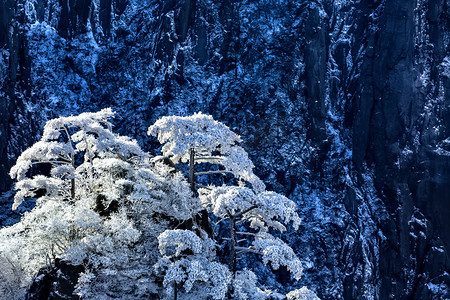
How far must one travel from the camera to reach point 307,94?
60.4m

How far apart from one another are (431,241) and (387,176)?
867 centimetres

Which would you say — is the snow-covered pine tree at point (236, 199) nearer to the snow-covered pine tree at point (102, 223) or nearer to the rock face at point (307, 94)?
the snow-covered pine tree at point (102, 223)

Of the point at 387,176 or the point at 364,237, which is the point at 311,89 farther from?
the point at 364,237

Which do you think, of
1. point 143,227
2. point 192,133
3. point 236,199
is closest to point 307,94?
point 192,133

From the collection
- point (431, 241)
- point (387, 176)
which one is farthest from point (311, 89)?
point (431, 241)

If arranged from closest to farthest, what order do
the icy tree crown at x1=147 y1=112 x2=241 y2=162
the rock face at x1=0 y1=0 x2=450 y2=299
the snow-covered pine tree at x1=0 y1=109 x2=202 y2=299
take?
the snow-covered pine tree at x1=0 y1=109 x2=202 y2=299 < the icy tree crown at x1=147 y1=112 x2=241 y2=162 < the rock face at x1=0 y1=0 x2=450 y2=299

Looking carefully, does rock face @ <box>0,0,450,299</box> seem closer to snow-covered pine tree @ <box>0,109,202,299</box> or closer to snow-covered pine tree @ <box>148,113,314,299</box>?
snow-covered pine tree @ <box>148,113,314,299</box>

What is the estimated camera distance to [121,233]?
13875mm

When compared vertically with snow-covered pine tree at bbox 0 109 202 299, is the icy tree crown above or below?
above

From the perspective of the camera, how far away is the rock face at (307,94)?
53.9 metres

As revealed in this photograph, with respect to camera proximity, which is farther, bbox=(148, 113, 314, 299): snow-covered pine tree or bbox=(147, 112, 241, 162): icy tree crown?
bbox=(147, 112, 241, 162): icy tree crown

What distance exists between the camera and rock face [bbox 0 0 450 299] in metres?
53.9

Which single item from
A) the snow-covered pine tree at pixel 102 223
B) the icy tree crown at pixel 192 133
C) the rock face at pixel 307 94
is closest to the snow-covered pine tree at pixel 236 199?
the icy tree crown at pixel 192 133

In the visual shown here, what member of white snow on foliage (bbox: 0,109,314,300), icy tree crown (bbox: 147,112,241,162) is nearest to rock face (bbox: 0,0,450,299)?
white snow on foliage (bbox: 0,109,314,300)
